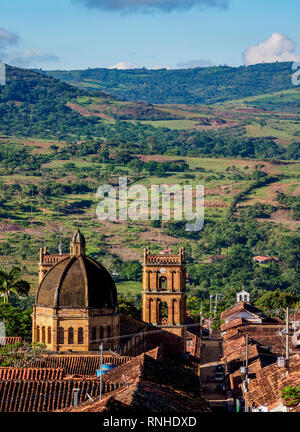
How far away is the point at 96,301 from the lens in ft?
179

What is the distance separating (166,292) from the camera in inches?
2581

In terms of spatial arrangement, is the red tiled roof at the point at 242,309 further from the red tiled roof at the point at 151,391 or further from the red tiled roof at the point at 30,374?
the red tiled roof at the point at 30,374

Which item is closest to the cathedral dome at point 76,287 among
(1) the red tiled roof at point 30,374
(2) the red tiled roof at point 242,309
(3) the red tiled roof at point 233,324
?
(1) the red tiled roof at point 30,374

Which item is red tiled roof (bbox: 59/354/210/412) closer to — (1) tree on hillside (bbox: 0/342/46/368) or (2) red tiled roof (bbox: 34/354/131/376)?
(2) red tiled roof (bbox: 34/354/131/376)

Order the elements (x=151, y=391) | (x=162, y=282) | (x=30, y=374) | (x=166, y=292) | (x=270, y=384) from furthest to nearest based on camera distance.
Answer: (x=162, y=282), (x=166, y=292), (x=270, y=384), (x=30, y=374), (x=151, y=391)

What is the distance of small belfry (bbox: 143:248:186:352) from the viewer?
6525 cm

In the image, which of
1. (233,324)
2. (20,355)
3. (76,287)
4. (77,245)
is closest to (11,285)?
(77,245)

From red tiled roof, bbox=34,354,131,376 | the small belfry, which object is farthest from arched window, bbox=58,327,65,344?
the small belfry

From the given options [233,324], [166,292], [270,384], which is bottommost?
[233,324]

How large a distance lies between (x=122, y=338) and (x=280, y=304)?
52.4m

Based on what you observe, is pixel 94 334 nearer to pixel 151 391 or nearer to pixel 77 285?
pixel 77 285
